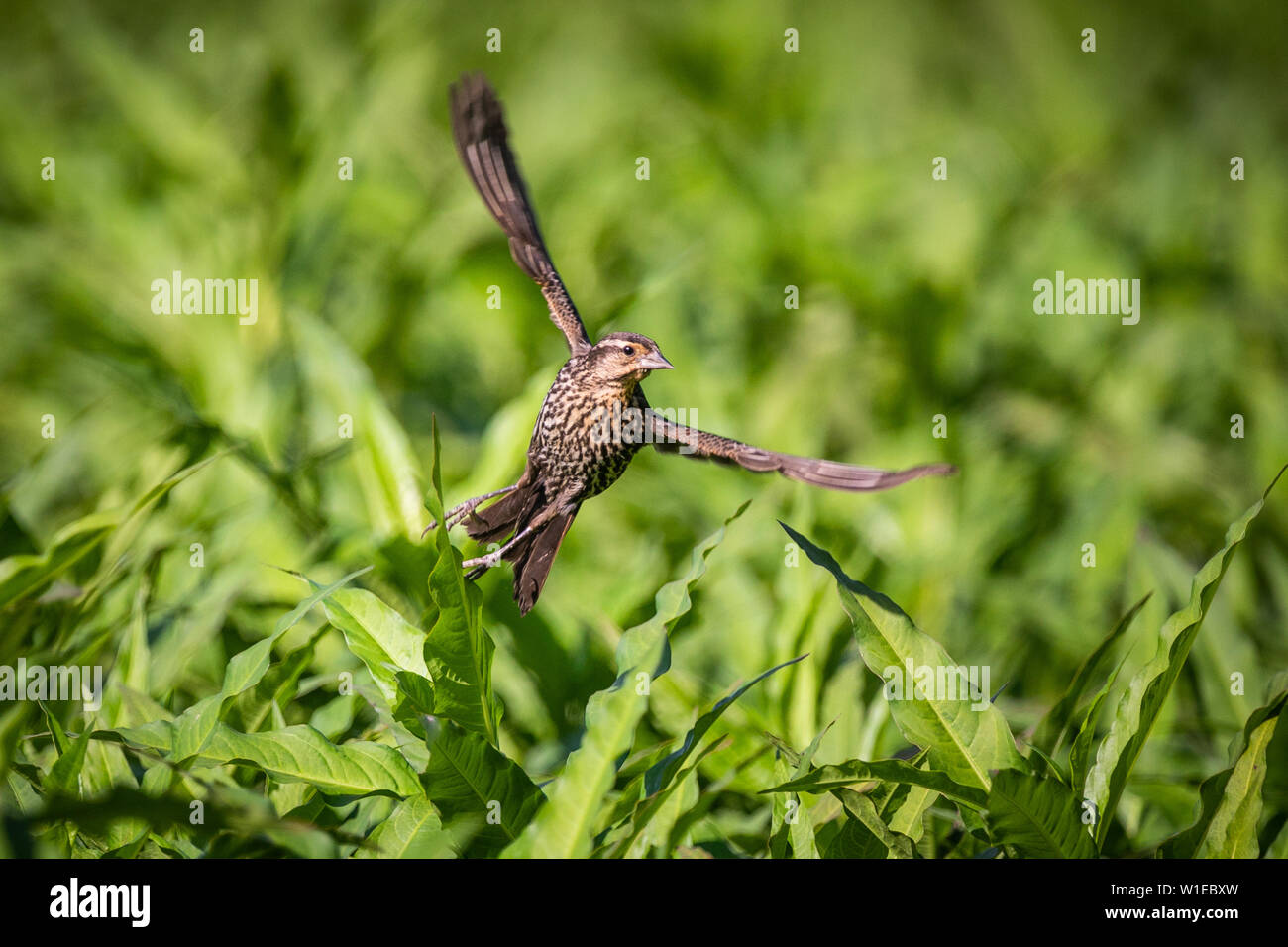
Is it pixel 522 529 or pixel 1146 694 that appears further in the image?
pixel 1146 694

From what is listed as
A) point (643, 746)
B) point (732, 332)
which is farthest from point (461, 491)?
point (732, 332)

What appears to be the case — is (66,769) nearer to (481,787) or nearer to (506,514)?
(481,787)

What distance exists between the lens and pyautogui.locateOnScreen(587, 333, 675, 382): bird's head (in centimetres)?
52

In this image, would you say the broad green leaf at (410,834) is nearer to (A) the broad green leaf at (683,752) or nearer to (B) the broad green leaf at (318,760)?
(B) the broad green leaf at (318,760)

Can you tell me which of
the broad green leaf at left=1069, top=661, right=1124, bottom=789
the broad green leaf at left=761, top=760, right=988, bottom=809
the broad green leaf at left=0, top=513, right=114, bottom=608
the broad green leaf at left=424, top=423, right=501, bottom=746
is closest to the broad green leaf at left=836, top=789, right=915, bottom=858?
the broad green leaf at left=761, top=760, right=988, bottom=809

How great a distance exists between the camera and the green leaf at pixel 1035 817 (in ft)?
2.54

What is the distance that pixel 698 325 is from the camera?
2.22 m

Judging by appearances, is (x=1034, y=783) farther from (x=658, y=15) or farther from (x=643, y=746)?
(x=658, y=15)

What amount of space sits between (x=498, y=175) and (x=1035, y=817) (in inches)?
22.5

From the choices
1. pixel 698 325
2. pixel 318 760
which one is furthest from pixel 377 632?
pixel 698 325

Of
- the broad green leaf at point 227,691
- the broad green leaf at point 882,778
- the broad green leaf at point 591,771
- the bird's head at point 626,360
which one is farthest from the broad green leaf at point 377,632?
the bird's head at point 626,360

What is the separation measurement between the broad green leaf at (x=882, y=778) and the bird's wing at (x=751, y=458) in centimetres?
34

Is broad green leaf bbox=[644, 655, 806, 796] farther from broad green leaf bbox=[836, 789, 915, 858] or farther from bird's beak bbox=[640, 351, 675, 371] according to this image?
bird's beak bbox=[640, 351, 675, 371]
